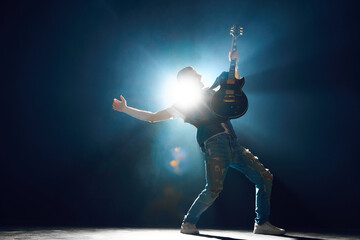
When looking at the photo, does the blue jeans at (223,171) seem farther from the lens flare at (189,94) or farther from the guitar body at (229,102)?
the lens flare at (189,94)

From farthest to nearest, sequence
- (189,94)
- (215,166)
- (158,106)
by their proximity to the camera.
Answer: (158,106) → (189,94) → (215,166)

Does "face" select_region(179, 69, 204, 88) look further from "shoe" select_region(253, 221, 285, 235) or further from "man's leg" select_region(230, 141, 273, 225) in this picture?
"shoe" select_region(253, 221, 285, 235)

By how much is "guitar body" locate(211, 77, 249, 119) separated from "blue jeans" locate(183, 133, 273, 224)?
0.16m

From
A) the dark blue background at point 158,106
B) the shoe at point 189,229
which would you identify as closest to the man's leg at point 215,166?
the shoe at point 189,229

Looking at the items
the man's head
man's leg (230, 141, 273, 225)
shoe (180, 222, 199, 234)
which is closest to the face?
the man's head

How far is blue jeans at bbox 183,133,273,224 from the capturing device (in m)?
2.31

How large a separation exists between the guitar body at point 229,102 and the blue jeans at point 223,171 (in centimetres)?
16

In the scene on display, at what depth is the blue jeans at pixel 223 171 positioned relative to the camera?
2314 mm

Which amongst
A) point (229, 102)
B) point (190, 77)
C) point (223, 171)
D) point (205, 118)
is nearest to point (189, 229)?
point (223, 171)

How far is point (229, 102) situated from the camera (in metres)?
2.32

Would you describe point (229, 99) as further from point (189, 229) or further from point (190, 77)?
point (189, 229)

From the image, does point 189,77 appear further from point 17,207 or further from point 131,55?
point 17,207

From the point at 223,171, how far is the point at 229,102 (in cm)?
47

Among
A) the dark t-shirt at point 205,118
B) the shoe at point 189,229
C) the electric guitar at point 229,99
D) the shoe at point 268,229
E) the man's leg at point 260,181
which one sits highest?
the electric guitar at point 229,99
